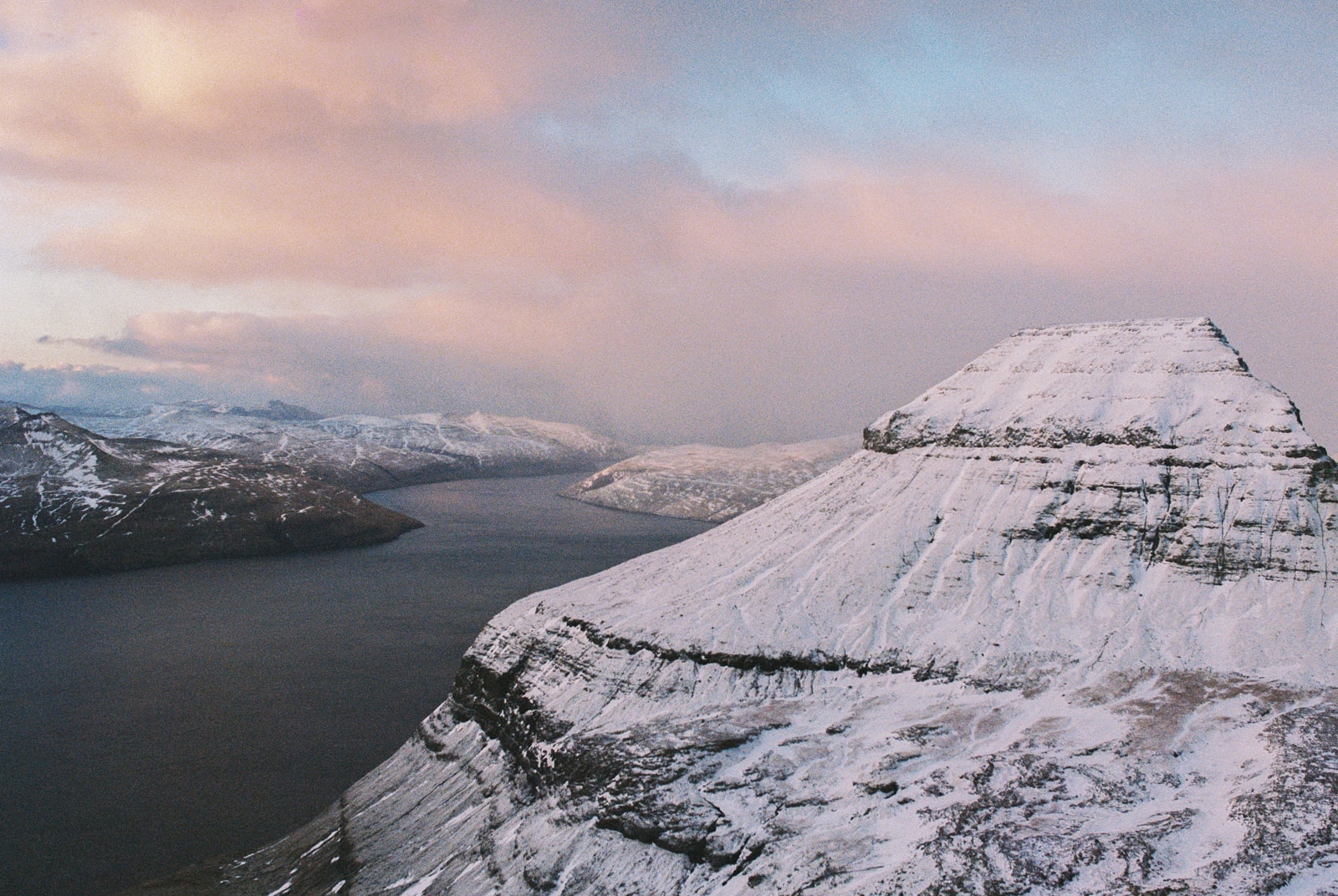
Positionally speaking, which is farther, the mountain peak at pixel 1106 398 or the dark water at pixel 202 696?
the dark water at pixel 202 696

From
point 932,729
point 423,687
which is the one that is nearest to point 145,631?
point 423,687

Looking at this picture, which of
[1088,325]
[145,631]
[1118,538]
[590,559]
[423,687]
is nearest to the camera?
[1118,538]

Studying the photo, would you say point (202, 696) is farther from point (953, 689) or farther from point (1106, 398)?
point (1106, 398)

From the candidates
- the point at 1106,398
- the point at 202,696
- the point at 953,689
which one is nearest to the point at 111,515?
the point at 202,696

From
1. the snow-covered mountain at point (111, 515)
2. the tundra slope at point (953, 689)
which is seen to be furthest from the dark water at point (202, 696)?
the tundra slope at point (953, 689)

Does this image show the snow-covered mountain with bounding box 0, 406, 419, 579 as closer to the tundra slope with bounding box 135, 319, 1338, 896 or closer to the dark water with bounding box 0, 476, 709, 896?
the dark water with bounding box 0, 476, 709, 896

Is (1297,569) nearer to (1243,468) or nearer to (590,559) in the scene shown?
(1243,468)

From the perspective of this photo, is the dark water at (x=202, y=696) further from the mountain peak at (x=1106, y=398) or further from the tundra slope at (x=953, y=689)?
the mountain peak at (x=1106, y=398)
